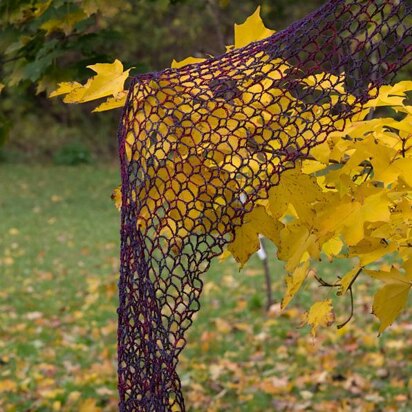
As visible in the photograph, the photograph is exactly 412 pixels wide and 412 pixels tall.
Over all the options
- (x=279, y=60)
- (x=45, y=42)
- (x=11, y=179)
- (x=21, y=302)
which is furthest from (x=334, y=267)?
(x=11, y=179)

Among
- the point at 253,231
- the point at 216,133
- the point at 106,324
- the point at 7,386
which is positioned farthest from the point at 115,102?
the point at 106,324

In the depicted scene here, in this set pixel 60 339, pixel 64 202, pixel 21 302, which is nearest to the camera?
pixel 60 339

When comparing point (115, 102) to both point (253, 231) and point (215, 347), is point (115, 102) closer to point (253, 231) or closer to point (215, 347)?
point (253, 231)

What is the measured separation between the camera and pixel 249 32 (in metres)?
1.57

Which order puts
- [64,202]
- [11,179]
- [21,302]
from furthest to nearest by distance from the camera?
[11,179]
[64,202]
[21,302]

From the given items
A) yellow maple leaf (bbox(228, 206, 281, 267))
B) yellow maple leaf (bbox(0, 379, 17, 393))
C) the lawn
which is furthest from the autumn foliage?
yellow maple leaf (bbox(0, 379, 17, 393))

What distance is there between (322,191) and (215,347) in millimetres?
4017

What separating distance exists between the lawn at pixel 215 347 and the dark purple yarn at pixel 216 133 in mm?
462

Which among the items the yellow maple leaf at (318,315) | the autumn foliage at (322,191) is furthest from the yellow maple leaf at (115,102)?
the yellow maple leaf at (318,315)

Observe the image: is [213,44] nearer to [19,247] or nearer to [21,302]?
[19,247]

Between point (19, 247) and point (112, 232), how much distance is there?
1382mm

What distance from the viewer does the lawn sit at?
4.14 metres

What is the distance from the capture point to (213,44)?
15023 millimetres

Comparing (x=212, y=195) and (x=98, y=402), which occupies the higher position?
(x=212, y=195)
